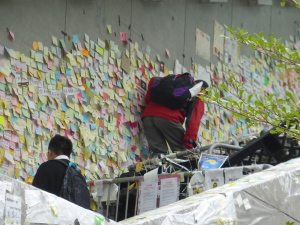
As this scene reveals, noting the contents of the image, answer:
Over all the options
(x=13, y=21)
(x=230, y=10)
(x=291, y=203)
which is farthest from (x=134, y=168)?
(x=230, y=10)

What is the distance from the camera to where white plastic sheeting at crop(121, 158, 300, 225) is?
16.6 ft

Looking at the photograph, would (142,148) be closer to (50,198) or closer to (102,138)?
(102,138)

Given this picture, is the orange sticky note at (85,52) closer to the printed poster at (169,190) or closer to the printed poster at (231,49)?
the printed poster at (169,190)

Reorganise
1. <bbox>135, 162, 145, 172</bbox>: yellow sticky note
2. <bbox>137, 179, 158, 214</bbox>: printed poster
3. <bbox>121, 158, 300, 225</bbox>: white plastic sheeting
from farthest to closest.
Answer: <bbox>135, 162, 145, 172</bbox>: yellow sticky note
<bbox>137, 179, 158, 214</bbox>: printed poster
<bbox>121, 158, 300, 225</bbox>: white plastic sheeting

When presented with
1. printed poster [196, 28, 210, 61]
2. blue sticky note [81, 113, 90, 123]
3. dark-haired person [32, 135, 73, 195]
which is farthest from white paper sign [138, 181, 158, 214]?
printed poster [196, 28, 210, 61]

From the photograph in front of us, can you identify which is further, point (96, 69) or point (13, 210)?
point (96, 69)

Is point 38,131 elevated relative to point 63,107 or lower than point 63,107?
lower

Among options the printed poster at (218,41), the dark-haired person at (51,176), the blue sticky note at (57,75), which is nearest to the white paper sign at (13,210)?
the dark-haired person at (51,176)

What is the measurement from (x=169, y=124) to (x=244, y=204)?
15.9ft

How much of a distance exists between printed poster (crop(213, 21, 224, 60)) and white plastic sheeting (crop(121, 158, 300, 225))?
669 centimetres

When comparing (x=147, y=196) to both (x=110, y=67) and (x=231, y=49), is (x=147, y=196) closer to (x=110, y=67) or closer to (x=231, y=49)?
(x=110, y=67)

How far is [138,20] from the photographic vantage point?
10.8 m

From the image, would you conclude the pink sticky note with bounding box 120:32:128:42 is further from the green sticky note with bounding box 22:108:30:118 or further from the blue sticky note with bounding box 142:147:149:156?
the green sticky note with bounding box 22:108:30:118

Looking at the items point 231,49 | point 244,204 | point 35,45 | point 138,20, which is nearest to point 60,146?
point 35,45
